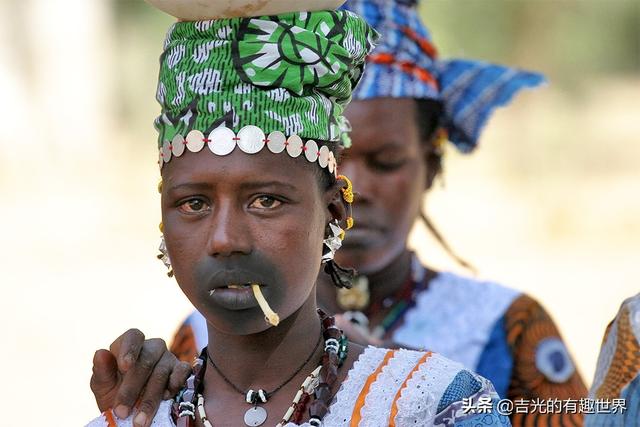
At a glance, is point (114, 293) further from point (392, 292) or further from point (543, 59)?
point (543, 59)

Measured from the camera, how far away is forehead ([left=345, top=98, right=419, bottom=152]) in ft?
15.0

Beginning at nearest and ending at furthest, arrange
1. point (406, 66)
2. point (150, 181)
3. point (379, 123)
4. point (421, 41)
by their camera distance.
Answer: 1. point (379, 123)
2. point (406, 66)
3. point (421, 41)
4. point (150, 181)

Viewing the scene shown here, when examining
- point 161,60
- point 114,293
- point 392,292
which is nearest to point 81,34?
point 114,293

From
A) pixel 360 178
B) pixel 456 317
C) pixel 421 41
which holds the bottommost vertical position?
pixel 456 317

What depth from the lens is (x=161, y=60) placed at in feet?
9.99

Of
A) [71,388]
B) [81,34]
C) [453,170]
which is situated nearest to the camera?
[71,388]

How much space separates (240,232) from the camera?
279 cm

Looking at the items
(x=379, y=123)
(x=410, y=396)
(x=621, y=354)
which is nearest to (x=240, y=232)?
(x=410, y=396)

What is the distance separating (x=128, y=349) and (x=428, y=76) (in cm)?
227

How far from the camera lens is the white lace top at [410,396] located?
286cm

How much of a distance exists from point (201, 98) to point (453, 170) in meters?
15.9

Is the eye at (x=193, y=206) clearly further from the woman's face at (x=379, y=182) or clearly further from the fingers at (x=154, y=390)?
the woman's face at (x=379, y=182)

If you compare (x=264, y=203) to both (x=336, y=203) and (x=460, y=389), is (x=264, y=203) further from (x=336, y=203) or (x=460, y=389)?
(x=460, y=389)

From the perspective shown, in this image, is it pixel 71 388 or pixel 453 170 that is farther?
pixel 453 170
